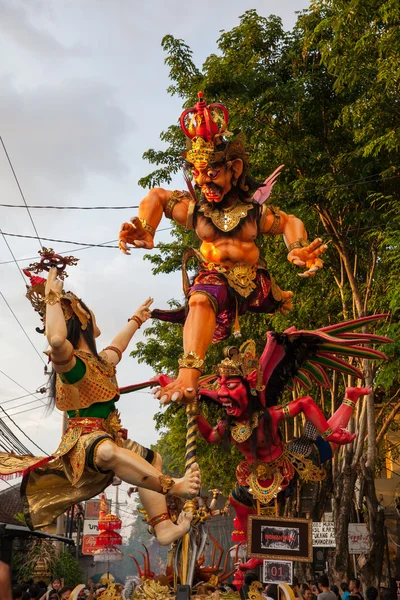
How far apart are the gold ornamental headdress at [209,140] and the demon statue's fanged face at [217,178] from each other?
0.04 m

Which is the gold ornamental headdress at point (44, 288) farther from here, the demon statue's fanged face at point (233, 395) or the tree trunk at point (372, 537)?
the tree trunk at point (372, 537)

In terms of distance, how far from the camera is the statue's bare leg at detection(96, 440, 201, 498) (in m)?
5.18

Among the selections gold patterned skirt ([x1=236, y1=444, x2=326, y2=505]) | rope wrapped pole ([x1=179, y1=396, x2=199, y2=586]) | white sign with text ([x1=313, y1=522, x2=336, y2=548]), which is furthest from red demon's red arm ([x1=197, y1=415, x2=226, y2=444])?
white sign with text ([x1=313, y1=522, x2=336, y2=548])

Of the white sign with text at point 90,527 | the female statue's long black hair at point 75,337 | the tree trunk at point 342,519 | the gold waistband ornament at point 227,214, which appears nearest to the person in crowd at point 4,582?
the female statue's long black hair at point 75,337

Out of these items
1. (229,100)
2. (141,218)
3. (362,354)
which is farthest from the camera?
(229,100)

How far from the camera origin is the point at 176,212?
24.0 ft

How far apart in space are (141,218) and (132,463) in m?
2.53

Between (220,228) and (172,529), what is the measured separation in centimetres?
271

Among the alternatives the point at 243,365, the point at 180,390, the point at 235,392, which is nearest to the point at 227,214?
the point at 243,365

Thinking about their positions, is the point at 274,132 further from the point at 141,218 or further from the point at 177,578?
the point at 177,578

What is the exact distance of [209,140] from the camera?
6.97 meters

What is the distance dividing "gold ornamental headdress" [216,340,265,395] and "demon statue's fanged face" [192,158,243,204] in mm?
1417

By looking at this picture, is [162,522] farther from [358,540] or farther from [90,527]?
[90,527]

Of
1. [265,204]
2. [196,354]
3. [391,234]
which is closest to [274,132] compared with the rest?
[391,234]
